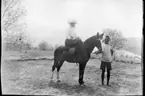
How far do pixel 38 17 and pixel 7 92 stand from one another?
944 mm

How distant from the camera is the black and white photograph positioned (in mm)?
2555

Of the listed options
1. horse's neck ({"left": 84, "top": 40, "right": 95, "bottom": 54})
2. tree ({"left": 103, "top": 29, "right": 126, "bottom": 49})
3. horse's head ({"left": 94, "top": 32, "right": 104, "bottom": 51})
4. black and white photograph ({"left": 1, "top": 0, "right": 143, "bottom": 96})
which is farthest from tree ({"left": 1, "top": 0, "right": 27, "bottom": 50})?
tree ({"left": 103, "top": 29, "right": 126, "bottom": 49})

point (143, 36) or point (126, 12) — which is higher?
point (126, 12)

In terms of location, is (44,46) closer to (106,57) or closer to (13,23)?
(13,23)

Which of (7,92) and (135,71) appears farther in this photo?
(7,92)

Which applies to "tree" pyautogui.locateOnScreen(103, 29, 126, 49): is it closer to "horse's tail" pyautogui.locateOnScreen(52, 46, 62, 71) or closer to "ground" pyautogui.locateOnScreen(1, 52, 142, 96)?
"ground" pyautogui.locateOnScreen(1, 52, 142, 96)

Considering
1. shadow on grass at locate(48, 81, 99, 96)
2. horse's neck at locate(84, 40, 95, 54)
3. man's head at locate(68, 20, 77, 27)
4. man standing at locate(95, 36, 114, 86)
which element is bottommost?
shadow on grass at locate(48, 81, 99, 96)

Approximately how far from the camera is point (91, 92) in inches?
101

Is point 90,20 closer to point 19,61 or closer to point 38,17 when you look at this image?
point 38,17

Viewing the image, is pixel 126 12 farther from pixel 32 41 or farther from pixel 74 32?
pixel 32 41

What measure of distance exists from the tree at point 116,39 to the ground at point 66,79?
0.20m

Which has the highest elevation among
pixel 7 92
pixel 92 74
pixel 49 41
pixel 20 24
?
pixel 20 24

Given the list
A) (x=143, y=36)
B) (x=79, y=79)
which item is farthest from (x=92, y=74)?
(x=143, y=36)

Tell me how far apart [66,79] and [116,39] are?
0.72 m
